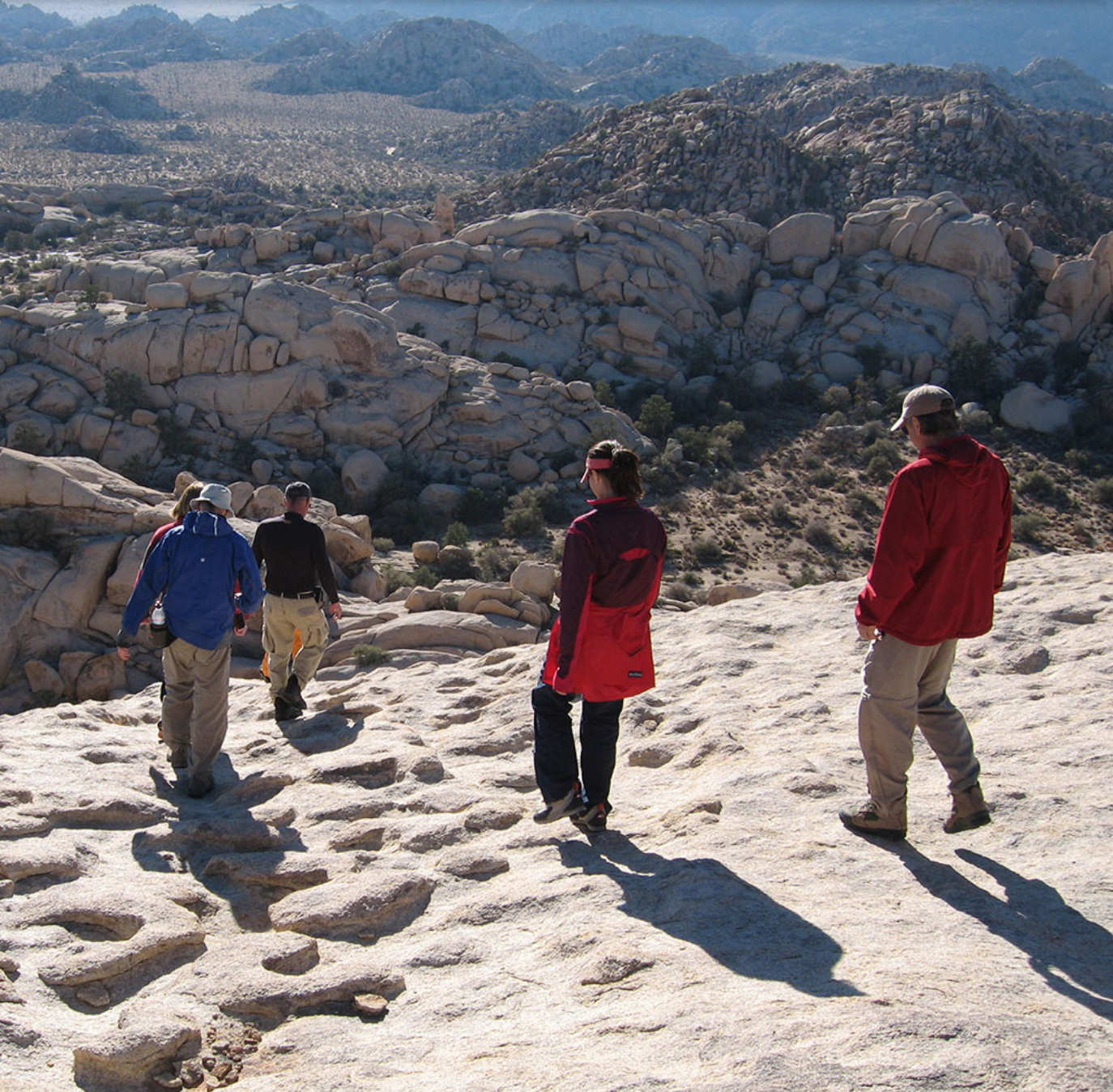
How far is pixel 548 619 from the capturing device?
454 inches

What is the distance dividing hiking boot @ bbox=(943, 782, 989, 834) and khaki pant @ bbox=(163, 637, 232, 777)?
165 inches

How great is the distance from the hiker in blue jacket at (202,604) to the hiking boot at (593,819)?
2563mm

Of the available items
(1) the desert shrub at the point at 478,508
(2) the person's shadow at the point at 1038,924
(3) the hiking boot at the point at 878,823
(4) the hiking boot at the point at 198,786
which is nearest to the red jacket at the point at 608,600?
(3) the hiking boot at the point at 878,823

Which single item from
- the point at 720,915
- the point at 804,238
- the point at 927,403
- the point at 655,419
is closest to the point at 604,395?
the point at 655,419

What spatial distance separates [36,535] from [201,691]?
635 cm

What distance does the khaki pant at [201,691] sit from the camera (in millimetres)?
6047

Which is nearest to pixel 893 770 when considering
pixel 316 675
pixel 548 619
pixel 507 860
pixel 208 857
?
pixel 507 860

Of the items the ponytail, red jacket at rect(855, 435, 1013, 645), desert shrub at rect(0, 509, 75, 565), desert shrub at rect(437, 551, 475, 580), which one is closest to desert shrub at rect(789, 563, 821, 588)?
desert shrub at rect(437, 551, 475, 580)

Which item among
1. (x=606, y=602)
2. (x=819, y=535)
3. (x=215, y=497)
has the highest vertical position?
(x=215, y=497)

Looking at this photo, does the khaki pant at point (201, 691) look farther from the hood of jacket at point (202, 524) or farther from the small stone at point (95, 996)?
the small stone at point (95, 996)

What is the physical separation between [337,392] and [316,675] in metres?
12.4

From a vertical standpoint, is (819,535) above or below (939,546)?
below

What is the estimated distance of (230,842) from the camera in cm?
512

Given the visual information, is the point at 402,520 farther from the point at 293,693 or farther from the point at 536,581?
the point at 293,693
